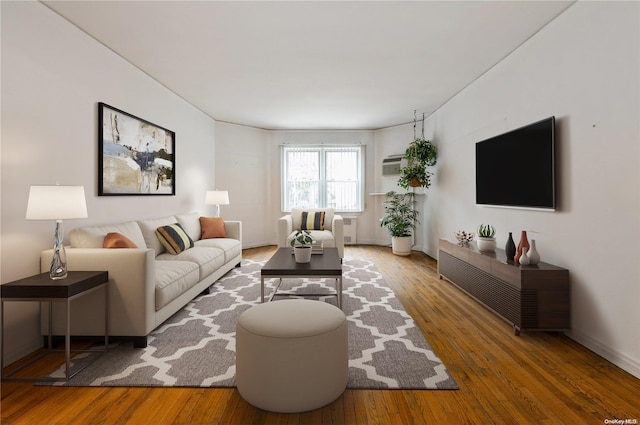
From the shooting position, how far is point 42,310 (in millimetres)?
2494

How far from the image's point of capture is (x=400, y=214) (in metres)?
6.84

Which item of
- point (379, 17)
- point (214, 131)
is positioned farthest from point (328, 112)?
point (379, 17)

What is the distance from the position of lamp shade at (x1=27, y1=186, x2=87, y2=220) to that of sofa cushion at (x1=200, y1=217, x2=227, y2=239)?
264cm

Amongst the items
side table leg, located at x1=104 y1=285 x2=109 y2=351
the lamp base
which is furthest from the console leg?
the lamp base

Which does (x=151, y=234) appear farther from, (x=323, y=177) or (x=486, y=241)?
(x=323, y=177)

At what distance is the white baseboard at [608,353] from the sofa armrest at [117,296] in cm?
323

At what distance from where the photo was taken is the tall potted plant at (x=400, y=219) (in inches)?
246

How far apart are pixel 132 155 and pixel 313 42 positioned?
235 centimetres

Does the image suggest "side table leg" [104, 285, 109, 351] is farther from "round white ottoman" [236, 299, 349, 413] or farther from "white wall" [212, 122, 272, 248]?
"white wall" [212, 122, 272, 248]

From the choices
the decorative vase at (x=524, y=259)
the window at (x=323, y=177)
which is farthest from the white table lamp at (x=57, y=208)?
the window at (x=323, y=177)

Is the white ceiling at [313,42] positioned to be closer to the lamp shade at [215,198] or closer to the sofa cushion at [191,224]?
the lamp shade at [215,198]

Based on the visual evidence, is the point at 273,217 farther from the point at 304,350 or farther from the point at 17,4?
the point at 304,350

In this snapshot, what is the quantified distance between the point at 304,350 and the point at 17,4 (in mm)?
3065

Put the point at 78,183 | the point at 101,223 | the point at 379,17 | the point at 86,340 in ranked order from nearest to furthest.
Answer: the point at 86,340 → the point at 379,17 → the point at 78,183 → the point at 101,223
